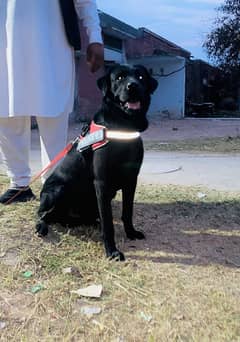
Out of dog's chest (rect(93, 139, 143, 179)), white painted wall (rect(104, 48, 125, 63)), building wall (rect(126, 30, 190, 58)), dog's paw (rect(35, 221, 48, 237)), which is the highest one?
building wall (rect(126, 30, 190, 58))

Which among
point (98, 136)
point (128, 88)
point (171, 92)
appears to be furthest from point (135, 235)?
point (171, 92)

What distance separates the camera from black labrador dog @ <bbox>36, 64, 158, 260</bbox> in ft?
9.33

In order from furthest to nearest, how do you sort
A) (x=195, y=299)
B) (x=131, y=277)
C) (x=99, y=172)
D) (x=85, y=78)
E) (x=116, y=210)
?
(x=85, y=78), (x=116, y=210), (x=99, y=172), (x=131, y=277), (x=195, y=299)

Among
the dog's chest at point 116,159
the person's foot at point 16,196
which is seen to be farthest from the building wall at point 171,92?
the dog's chest at point 116,159

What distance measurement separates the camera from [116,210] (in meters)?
3.83

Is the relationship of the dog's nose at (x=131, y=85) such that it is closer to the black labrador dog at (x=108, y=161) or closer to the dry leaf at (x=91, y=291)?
the black labrador dog at (x=108, y=161)

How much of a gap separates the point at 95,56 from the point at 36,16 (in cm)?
49

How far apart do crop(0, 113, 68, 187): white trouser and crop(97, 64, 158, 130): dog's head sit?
71 centimetres

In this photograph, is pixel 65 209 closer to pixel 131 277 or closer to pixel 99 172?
pixel 99 172

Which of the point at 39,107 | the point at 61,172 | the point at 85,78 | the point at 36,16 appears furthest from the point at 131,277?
the point at 85,78

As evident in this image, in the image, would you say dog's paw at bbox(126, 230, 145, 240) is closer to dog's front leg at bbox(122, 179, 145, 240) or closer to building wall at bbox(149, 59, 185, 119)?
dog's front leg at bbox(122, 179, 145, 240)

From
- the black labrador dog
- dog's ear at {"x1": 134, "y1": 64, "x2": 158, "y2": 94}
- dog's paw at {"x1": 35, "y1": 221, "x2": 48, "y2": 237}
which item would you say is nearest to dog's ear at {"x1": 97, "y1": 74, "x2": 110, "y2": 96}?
the black labrador dog

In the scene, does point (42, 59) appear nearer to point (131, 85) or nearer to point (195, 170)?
point (131, 85)

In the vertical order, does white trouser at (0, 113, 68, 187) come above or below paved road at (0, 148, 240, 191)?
above
